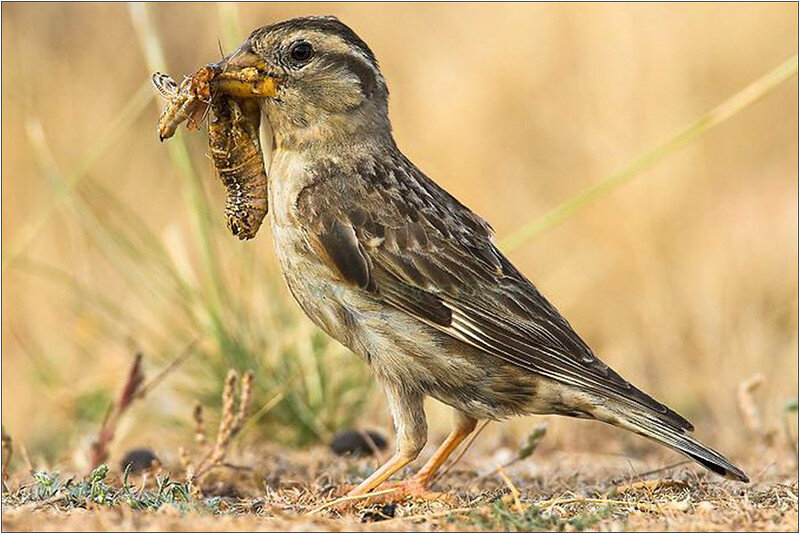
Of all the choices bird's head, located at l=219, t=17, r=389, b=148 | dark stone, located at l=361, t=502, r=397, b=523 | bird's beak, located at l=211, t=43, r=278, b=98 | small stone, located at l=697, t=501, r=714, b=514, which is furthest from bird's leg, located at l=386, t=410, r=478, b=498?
bird's beak, located at l=211, t=43, r=278, b=98

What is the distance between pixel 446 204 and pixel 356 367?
2159 mm

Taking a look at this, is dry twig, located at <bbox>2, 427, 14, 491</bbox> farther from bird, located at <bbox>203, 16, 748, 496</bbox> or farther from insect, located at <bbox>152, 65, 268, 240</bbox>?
bird, located at <bbox>203, 16, 748, 496</bbox>

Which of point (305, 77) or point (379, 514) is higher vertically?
point (305, 77)

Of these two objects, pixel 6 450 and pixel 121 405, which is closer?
pixel 6 450

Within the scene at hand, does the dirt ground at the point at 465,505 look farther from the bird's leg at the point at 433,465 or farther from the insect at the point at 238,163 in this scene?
the insect at the point at 238,163

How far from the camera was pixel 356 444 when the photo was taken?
7.08m

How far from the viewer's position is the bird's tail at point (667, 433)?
17.1 feet

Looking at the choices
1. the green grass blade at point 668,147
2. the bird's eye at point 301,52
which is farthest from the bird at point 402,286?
the green grass blade at point 668,147

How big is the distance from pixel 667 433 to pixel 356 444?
2206 mm

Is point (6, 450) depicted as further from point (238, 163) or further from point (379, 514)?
point (379, 514)

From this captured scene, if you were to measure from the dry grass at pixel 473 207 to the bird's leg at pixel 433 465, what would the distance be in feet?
1.45

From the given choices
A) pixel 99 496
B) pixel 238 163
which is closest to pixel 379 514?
pixel 99 496

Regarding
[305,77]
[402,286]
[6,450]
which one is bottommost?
[6,450]

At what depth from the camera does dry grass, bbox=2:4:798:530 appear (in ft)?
25.2
